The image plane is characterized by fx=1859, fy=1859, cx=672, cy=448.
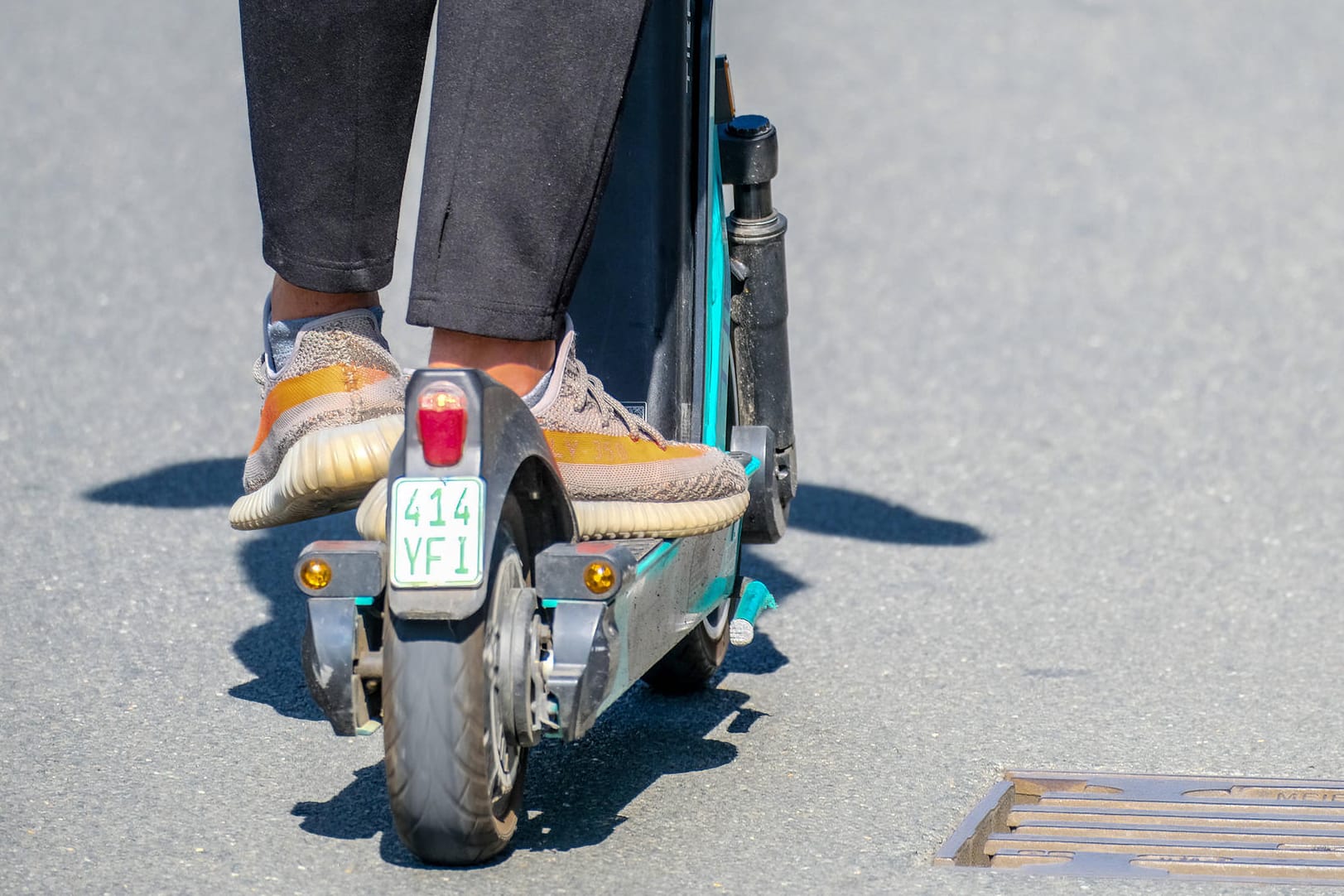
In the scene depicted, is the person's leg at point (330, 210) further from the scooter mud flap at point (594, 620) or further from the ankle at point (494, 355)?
the scooter mud flap at point (594, 620)

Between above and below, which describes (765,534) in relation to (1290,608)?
above

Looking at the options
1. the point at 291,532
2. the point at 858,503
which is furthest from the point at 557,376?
the point at 858,503

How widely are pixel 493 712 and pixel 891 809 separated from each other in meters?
0.66

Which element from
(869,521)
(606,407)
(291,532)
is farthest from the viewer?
(869,521)

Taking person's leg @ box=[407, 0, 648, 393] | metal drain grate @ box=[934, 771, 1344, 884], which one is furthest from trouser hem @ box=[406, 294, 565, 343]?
metal drain grate @ box=[934, 771, 1344, 884]

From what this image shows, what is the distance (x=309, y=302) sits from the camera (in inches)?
87.6

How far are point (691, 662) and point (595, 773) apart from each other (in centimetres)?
35

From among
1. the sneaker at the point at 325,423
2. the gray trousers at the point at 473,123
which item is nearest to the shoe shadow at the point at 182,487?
the sneaker at the point at 325,423

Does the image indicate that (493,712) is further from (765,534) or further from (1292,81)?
(1292,81)

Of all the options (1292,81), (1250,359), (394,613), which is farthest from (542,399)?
(1292,81)

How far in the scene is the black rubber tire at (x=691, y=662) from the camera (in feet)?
8.96

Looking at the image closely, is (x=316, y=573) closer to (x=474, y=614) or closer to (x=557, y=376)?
(x=474, y=614)

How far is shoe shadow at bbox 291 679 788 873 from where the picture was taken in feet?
7.32

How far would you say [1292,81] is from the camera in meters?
8.23
